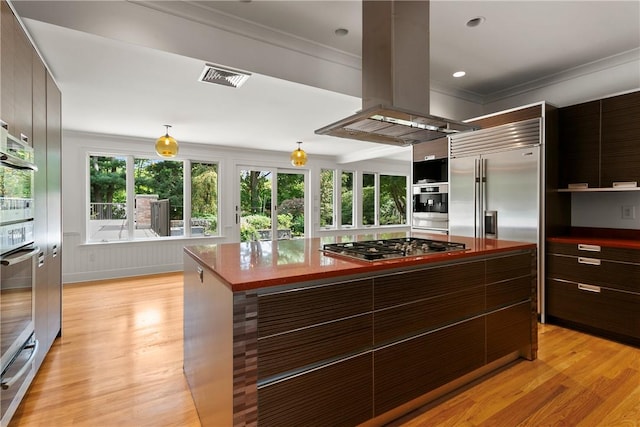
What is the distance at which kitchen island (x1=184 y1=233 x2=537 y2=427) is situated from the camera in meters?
1.33

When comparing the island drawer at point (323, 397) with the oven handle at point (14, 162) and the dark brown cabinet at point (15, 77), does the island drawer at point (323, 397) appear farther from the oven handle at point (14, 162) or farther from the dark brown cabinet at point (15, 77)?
the dark brown cabinet at point (15, 77)

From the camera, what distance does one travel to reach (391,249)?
2047 mm

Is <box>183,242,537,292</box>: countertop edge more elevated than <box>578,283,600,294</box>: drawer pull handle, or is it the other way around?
<box>183,242,537,292</box>: countertop edge

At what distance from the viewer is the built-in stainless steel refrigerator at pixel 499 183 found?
3248 millimetres

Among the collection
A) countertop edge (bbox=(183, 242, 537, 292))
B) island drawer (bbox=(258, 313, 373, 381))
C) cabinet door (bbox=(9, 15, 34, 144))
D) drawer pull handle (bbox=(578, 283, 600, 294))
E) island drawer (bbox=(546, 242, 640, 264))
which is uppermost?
cabinet door (bbox=(9, 15, 34, 144))

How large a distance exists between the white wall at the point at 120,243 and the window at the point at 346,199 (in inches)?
70.7

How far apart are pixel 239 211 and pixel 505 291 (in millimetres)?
5205

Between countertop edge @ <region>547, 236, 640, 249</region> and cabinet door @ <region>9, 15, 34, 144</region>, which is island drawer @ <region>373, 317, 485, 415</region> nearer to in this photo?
countertop edge @ <region>547, 236, 640, 249</region>

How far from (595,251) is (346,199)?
5.41m

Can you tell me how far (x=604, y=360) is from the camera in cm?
248

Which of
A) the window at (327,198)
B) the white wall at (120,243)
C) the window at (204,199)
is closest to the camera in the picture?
the white wall at (120,243)

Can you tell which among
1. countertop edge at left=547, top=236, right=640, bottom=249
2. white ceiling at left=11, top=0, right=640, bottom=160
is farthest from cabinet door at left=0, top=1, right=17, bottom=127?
countertop edge at left=547, top=236, right=640, bottom=249

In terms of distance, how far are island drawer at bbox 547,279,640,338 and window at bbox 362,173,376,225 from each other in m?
5.12

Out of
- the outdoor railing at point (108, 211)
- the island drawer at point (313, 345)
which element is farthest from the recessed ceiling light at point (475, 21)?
the outdoor railing at point (108, 211)
